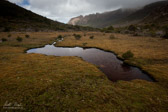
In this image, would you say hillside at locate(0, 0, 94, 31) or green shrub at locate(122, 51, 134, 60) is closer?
green shrub at locate(122, 51, 134, 60)

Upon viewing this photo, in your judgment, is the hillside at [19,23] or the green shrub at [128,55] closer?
the green shrub at [128,55]

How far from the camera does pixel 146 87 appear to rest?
1596cm

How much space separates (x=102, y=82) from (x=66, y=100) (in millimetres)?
8412

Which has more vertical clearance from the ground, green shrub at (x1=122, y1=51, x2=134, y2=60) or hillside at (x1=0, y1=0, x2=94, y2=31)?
hillside at (x1=0, y1=0, x2=94, y2=31)

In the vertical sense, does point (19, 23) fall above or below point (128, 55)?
above

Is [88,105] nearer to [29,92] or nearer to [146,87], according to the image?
[29,92]

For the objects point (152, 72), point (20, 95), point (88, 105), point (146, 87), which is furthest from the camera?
point (152, 72)

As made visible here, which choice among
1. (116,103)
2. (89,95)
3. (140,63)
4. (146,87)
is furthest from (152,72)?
(89,95)

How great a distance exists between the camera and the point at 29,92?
530 inches

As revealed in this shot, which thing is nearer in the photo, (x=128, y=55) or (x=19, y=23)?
(x=128, y=55)

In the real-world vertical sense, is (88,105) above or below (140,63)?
below

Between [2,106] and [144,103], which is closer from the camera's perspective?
[2,106]

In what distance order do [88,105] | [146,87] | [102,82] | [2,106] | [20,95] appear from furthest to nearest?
1. [102,82]
2. [146,87]
3. [20,95]
4. [88,105]
5. [2,106]

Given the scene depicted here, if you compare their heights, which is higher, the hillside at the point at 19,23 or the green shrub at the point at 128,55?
the hillside at the point at 19,23
